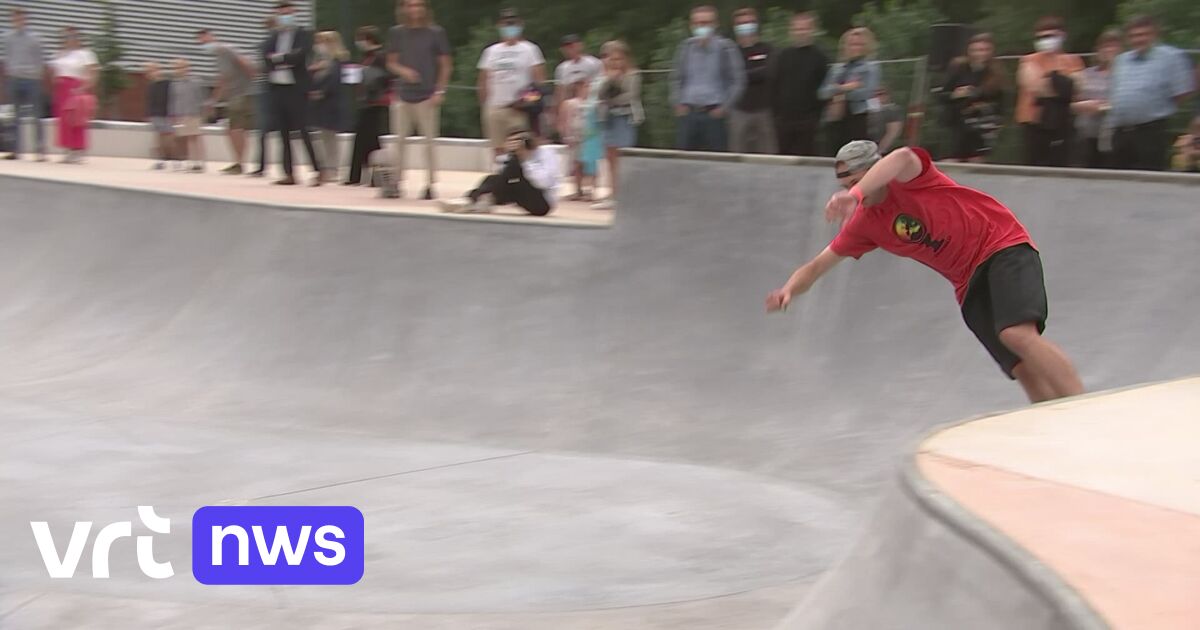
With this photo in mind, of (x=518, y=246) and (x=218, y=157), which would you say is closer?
(x=518, y=246)

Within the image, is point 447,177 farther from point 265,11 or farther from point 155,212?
point 265,11

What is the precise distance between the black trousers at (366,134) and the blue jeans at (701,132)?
11.5 ft

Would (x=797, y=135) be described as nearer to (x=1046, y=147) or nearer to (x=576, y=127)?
(x=1046, y=147)

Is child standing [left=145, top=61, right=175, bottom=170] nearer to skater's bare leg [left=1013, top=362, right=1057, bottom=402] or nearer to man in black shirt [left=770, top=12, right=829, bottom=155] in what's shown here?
man in black shirt [left=770, top=12, right=829, bottom=155]

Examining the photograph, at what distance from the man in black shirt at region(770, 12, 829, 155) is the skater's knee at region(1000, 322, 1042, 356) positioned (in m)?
4.63

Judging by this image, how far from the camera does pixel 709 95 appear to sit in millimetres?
10219

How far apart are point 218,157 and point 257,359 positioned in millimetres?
13242

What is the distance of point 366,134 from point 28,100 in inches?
216

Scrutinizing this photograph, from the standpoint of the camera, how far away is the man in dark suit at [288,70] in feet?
41.6

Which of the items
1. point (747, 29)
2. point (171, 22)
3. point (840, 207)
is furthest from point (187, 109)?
point (840, 207)

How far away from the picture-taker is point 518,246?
8.97m

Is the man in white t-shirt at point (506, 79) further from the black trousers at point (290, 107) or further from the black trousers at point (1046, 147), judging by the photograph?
the black trousers at point (1046, 147)

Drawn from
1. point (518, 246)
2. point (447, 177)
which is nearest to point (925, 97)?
point (518, 246)

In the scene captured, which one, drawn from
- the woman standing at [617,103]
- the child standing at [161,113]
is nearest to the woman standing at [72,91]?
the child standing at [161,113]
